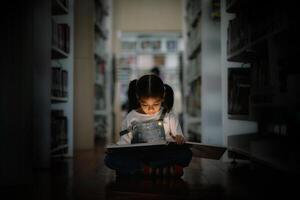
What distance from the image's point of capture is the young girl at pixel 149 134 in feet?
7.11

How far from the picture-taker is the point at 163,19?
7.57 meters

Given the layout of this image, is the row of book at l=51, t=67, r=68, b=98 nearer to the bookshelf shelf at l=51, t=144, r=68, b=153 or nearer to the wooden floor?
the bookshelf shelf at l=51, t=144, r=68, b=153

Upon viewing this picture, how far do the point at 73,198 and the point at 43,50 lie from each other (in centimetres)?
137

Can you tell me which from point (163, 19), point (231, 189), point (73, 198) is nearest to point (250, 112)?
point (231, 189)

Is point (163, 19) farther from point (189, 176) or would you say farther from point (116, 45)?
point (189, 176)

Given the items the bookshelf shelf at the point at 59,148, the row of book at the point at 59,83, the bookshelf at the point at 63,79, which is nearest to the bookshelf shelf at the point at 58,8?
the bookshelf at the point at 63,79

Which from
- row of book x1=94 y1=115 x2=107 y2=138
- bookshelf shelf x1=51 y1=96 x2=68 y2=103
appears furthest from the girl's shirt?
row of book x1=94 y1=115 x2=107 y2=138

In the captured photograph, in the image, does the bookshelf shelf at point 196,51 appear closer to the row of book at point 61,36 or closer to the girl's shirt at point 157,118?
the row of book at point 61,36

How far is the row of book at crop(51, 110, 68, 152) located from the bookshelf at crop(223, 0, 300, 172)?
118 centimetres

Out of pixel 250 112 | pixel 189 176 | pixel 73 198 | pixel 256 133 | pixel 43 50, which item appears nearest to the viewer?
pixel 73 198

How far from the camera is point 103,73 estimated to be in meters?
5.64

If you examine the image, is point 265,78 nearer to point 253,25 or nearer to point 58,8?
point 253,25

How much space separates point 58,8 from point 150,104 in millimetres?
1421

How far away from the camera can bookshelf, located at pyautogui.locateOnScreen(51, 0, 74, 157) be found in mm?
3148
